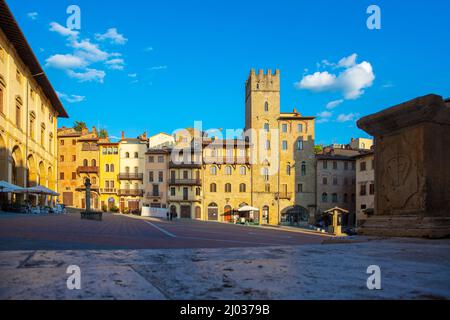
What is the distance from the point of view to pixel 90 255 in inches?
142

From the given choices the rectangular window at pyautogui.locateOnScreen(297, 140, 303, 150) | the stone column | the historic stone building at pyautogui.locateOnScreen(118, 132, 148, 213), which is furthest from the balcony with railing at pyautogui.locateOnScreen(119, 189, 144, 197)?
the stone column

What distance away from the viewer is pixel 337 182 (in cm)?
5356

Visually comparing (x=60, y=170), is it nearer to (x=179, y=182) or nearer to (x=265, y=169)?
(x=179, y=182)

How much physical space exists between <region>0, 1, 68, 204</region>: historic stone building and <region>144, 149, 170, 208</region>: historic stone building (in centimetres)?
1668

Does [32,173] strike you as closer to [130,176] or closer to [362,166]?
[130,176]

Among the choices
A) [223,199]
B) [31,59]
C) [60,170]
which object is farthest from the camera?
[60,170]

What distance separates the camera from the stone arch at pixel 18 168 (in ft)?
94.7

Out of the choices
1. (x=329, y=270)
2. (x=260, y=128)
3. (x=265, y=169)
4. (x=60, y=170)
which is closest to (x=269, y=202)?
(x=265, y=169)

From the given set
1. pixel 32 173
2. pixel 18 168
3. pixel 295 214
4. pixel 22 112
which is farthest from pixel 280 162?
pixel 18 168

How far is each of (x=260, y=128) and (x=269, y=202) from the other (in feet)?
36.9

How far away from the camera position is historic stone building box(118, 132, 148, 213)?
183 feet

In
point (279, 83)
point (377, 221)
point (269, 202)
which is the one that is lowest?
point (269, 202)

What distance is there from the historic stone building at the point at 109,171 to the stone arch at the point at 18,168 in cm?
2701
